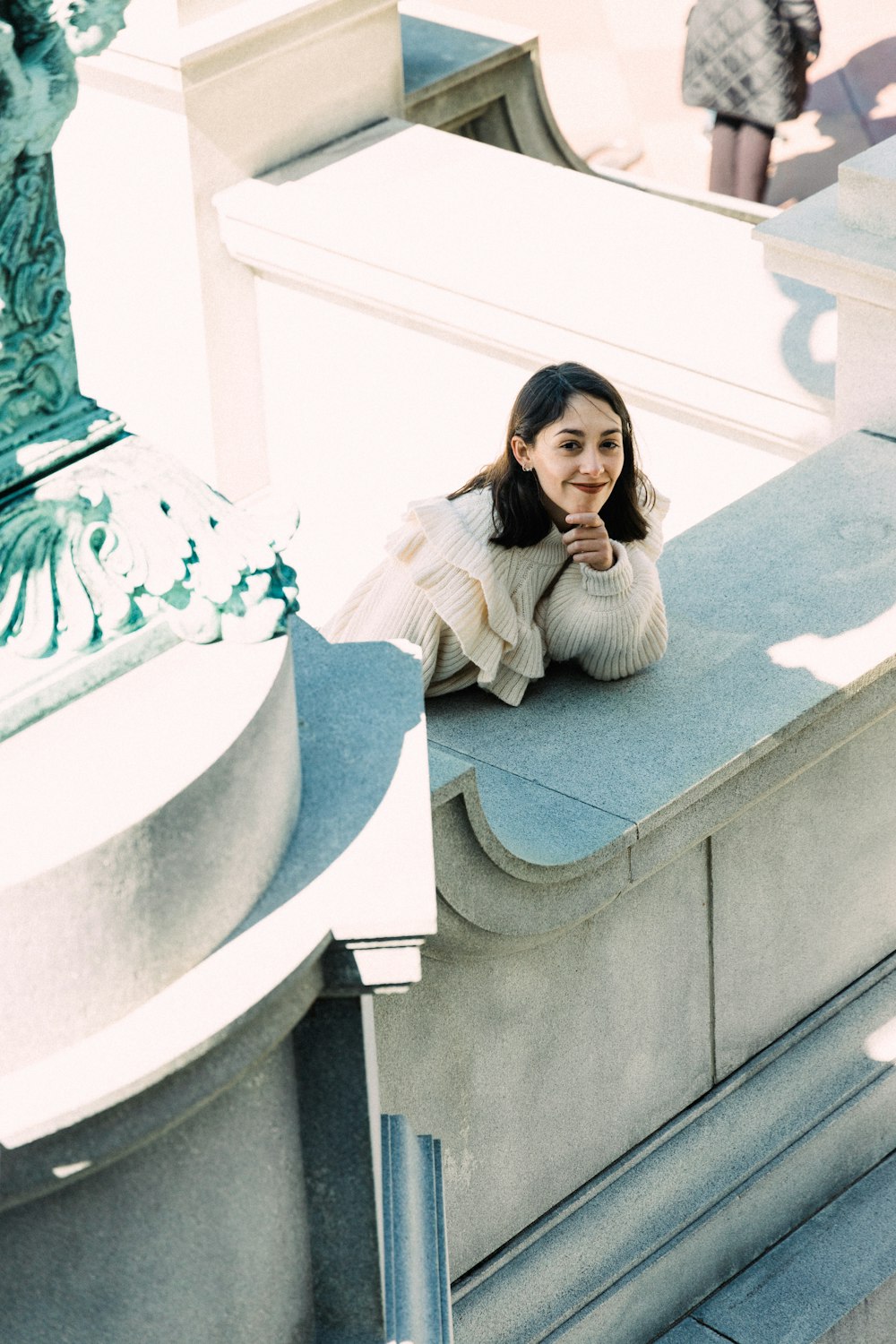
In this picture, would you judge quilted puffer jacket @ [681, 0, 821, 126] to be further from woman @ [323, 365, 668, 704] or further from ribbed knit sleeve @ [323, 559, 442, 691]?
ribbed knit sleeve @ [323, 559, 442, 691]

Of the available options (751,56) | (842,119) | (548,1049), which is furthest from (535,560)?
(842,119)

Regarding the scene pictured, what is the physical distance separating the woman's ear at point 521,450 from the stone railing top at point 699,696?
0.53 metres

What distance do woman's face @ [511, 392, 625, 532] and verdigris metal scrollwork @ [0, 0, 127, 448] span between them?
1661 mm

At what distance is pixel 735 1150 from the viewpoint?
17.6 feet

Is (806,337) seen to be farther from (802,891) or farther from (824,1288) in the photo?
(824,1288)

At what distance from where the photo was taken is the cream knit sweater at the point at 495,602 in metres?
4.71

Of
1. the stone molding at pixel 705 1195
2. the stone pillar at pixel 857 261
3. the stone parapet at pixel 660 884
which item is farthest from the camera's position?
the stone pillar at pixel 857 261

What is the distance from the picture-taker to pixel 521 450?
15.4ft

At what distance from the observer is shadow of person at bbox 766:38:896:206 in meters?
11.8

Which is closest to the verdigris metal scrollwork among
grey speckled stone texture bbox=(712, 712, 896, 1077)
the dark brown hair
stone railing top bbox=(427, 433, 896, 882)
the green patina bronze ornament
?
the green patina bronze ornament

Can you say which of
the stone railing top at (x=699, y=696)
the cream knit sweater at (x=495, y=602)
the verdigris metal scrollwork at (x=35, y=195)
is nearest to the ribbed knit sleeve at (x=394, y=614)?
the cream knit sweater at (x=495, y=602)

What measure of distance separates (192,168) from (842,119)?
18.6 feet

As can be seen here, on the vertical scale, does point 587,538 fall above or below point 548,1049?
above

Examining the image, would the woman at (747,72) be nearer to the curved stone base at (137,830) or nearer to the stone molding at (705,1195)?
the stone molding at (705,1195)
